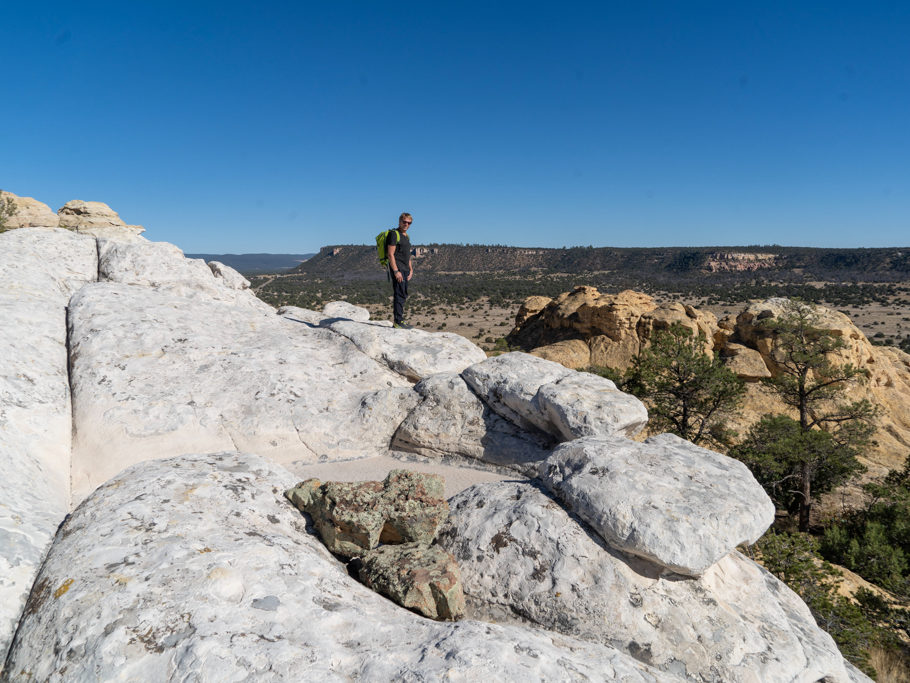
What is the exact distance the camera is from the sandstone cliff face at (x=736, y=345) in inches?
832

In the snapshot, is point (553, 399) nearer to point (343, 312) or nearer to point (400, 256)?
point (400, 256)

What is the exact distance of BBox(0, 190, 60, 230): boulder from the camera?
17.2m

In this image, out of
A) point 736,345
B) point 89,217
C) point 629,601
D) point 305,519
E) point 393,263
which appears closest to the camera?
point 629,601

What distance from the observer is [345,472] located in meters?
6.74

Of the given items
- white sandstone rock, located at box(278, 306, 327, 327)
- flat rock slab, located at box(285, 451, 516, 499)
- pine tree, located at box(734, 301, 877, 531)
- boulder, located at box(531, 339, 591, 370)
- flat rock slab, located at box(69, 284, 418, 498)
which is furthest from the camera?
boulder, located at box(531, 339, 591, 370)

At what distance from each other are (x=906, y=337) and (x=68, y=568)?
57.6 m

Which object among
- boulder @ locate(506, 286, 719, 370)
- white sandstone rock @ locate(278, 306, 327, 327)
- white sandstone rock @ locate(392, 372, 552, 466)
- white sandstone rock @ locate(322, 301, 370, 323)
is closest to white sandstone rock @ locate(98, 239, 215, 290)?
white sandstone rock @ locate(278, 306, 327, 327)

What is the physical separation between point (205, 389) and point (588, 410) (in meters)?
5.76

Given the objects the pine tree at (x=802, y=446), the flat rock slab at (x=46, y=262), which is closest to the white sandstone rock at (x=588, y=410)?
the flat rock slab at (x=46, y=262)

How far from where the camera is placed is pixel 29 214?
1844cm

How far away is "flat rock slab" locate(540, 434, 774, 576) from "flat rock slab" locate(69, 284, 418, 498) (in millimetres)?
3611

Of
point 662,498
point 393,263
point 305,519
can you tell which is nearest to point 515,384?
point 662,498

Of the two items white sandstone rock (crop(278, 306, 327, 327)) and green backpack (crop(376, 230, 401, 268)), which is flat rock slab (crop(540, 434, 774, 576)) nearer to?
green backpack (crop(376, 230, 401, 268))

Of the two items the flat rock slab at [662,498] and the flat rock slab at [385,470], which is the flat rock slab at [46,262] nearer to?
the flat rock slab at [385,470]
